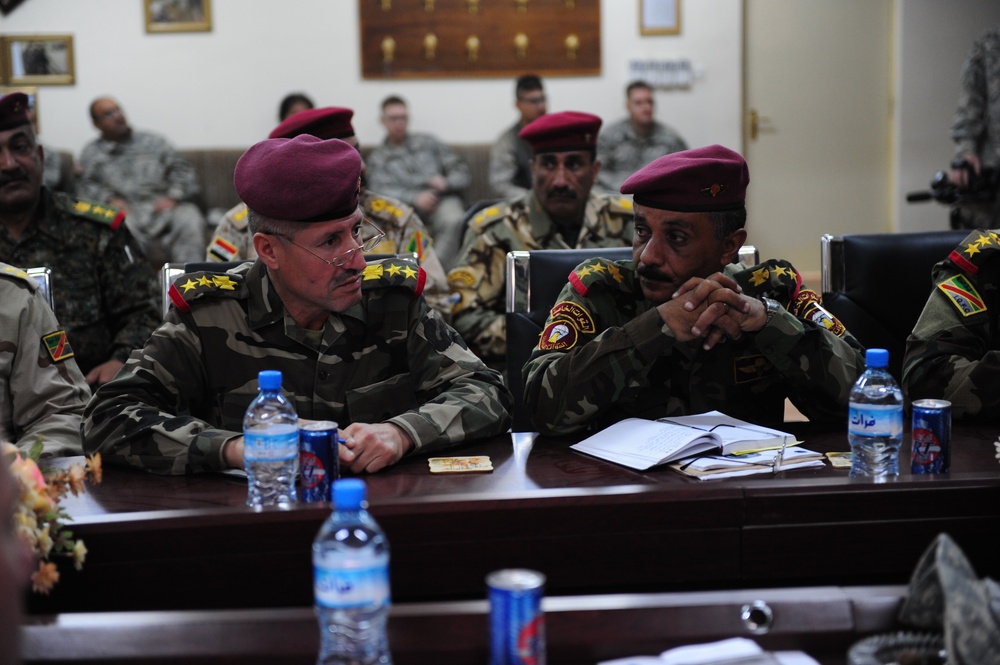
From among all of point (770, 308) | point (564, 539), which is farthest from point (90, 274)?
point (564, 539)

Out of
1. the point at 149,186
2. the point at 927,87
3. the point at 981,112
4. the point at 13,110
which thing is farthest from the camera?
the point at 927,87

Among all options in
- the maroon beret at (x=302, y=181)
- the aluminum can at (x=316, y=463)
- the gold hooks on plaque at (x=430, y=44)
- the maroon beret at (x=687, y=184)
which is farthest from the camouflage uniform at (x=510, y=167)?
the aluminum can at (x=316, y=463)

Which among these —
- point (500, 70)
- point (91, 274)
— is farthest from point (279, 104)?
point (91, 274)

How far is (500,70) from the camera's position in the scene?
718 cm

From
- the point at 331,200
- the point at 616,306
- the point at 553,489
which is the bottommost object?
the point at 553,489

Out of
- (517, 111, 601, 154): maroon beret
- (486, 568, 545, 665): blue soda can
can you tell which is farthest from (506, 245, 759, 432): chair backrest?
(486, 568, 545, 665): blue soda can

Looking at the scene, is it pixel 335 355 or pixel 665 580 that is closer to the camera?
pixel 665 580

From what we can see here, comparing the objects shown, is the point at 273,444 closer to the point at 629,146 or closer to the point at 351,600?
the point at 351,600

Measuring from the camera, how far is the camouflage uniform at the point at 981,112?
5.34m

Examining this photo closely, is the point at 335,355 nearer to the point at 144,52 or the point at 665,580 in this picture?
the point at 665,580

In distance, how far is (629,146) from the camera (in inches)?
271

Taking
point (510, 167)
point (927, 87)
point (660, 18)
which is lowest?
point (510, 167)

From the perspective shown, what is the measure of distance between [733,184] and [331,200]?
0.80 m

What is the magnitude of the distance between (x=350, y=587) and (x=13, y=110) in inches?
102
